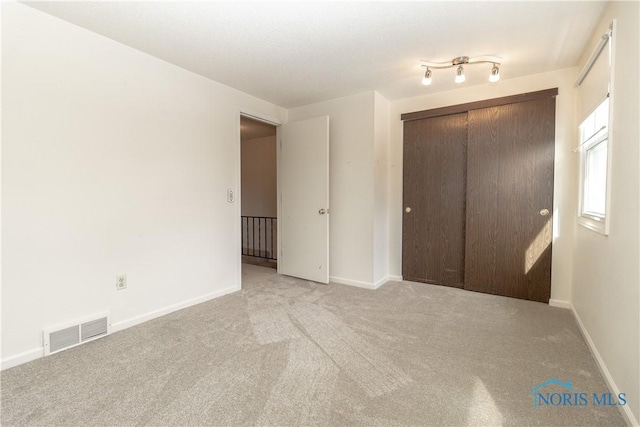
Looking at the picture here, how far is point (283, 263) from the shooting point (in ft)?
13.6

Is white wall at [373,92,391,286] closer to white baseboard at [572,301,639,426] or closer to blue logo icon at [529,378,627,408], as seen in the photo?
white baseboard at [572,301,639,426]

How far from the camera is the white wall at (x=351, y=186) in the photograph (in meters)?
3.54

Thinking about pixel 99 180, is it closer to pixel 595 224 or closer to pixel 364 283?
pixel 364 283

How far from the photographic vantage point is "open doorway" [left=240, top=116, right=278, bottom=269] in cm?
602

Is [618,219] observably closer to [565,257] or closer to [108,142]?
[565,257]

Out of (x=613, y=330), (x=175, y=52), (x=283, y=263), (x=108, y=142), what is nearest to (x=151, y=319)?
(x=108, y=142)

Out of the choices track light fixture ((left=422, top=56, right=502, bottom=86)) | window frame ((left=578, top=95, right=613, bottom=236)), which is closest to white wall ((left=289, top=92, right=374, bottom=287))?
track light fixture ((left=422, top=56, right=502, bottom=86))

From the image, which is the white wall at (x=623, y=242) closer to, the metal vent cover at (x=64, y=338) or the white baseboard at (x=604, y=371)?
the white baseboard at (x=604, y=371)

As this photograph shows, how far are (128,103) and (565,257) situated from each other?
4249 millimetres

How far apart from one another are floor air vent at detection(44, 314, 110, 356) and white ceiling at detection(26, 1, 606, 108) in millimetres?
2162

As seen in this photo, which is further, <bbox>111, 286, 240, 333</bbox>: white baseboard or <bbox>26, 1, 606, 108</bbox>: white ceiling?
<bbox>111, 286, 240, 333</bbox>: white baseboard

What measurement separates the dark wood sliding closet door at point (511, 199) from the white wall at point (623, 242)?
106cm

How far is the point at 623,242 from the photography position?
1.57m

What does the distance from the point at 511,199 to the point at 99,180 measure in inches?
151
